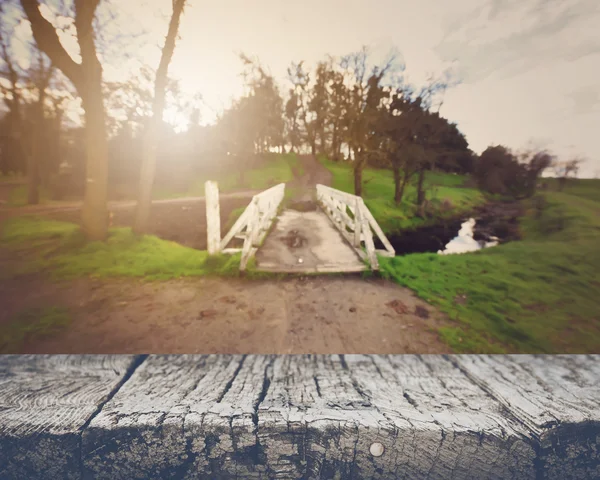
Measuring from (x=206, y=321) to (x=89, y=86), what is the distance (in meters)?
1.47

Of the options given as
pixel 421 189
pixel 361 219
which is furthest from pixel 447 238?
pixel 361 219

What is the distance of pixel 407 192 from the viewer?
1858 millimetres

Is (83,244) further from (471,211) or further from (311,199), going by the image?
(471,211)

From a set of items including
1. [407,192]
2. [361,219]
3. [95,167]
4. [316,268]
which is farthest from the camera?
[361,219]

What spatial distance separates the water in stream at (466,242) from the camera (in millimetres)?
1690

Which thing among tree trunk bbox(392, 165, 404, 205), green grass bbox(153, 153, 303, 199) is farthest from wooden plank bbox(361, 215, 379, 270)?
green grass bbox(153, 153, 303, 199)

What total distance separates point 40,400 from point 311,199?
2006mm

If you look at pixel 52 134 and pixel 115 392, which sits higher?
pixel 52 134

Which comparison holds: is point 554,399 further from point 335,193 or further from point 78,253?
point 78,253

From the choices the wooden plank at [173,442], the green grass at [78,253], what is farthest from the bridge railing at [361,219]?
the wooden plank at [173,442]

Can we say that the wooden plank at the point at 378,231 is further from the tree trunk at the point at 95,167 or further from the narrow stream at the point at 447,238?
the tree trunk at the point at 95,167

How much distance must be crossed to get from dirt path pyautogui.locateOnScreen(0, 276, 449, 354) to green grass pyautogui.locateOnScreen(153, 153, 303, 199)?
0.72m

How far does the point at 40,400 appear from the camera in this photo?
705 mm

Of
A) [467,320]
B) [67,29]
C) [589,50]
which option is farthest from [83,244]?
[589,50]
